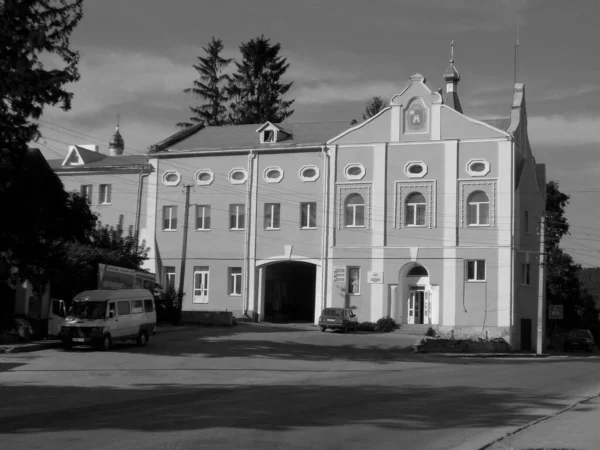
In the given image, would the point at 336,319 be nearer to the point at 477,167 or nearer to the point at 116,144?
the point at 477,167

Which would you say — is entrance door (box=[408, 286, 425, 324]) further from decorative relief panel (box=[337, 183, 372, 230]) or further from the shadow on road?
the shadow on road

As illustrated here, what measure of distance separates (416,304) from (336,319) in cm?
603

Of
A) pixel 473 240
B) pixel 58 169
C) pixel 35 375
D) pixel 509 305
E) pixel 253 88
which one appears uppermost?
pixel 253 88

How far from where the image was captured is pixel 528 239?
163 feet

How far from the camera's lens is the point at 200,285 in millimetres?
53188

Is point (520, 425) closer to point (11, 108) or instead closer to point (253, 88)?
point (11, 108)

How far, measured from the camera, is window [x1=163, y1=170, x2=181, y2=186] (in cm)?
5431

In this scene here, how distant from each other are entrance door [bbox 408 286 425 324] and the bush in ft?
5.43

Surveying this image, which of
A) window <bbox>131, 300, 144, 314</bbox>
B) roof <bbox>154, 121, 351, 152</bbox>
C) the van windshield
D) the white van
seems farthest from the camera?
roof <bbox>154, 121, 351, 152</bbox>

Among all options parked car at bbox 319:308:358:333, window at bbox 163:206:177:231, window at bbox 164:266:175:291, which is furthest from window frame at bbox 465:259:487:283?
window at bbox 163:206:177:231

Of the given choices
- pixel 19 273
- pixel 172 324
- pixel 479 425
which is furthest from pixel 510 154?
pixel 479 425

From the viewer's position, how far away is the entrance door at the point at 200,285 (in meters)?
52.8

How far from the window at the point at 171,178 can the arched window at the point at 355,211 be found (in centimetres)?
1173

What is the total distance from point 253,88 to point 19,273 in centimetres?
4441
